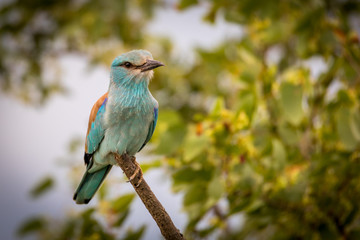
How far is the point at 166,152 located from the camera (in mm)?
2463

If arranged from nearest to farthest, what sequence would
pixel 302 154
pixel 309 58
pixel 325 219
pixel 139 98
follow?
pixel 139 98 → pixel 325 219 → pixel 302 154 → pixel 309 58

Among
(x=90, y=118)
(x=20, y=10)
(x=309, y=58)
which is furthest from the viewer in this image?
(x=20, y=10)

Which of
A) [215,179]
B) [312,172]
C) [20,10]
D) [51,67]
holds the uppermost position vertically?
[20,10]

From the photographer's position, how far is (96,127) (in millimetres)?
1834

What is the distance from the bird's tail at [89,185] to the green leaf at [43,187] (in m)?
1.61

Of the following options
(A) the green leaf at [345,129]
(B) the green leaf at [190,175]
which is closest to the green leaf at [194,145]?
(B) the green leaf at [190,175]

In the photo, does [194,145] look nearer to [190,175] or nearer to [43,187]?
[190,175]

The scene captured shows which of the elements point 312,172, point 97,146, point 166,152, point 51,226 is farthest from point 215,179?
point 51,226

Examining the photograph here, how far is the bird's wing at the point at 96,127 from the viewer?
70.4 inches

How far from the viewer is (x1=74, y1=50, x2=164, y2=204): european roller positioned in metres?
1.63

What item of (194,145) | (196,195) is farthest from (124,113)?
(196,195)

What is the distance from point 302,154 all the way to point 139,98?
1.78 m

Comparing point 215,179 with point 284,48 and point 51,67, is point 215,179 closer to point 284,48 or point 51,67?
point 284,48

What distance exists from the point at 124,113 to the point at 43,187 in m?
2.01
